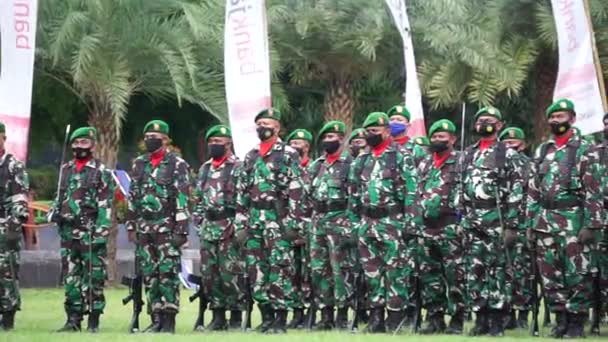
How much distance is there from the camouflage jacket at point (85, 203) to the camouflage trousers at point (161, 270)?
49cm

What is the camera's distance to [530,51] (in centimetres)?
2534

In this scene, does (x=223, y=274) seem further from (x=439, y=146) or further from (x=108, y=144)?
(x=108, y=144)

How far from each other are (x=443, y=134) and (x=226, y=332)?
3040 mm

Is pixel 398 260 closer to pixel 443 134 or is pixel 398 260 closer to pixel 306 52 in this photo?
pixel 443 134

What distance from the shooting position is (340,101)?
27.3 metres

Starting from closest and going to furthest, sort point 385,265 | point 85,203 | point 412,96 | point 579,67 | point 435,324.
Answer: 1. point 385,265
2. point 435,324
3. point 85,203
4. point 579,67
5. point 412,96

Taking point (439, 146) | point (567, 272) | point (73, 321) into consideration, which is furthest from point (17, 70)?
point (567, 272)

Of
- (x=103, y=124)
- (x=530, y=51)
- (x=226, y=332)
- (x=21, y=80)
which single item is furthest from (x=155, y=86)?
(x=226, y=332)

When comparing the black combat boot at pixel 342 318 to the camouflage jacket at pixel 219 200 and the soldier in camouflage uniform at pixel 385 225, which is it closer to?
the soldier in camouflage uniform at pixel 385 225

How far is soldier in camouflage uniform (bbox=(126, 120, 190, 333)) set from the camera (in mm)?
17062

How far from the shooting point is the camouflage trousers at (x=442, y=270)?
16.8m

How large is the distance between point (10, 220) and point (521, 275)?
5341 millimetres

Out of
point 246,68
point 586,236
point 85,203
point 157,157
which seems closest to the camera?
point 586,236

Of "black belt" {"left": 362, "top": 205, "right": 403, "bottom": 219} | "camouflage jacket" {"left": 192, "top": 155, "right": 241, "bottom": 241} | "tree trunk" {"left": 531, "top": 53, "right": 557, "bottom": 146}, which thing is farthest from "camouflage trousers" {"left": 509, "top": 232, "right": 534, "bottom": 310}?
"tree trunk" {"left": 531, "top": 53, "right": 557, "bottom": 146}
